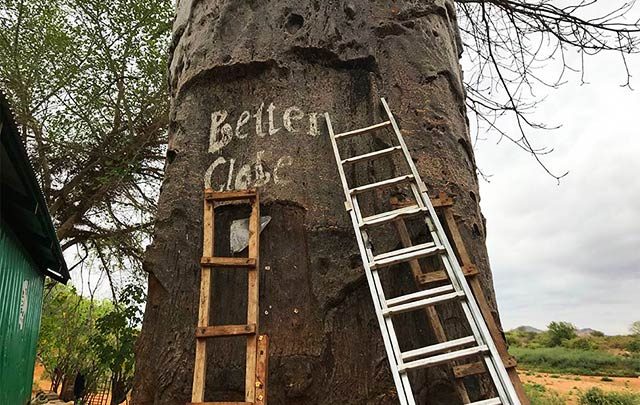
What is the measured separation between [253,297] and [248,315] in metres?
0.09

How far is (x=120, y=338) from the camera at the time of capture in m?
9.43

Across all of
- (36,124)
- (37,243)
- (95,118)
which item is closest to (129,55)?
(95,118)

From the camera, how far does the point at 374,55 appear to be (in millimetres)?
3412

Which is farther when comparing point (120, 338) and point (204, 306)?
point (120, 338)

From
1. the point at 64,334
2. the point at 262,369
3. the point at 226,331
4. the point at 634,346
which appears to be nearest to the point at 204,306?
the point at 226,331

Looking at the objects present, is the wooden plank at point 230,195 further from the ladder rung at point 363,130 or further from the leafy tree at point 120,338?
the leafy tree at point 120,338

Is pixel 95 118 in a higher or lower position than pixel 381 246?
higher

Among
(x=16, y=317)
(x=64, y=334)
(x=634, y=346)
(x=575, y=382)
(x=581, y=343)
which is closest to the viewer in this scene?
(x=16, y=317)

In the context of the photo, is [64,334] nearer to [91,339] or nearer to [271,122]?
[91,339]

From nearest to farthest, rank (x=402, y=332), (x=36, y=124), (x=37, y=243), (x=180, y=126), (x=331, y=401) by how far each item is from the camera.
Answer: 1. (x=331, y=401)
2. (x=402, y=332)
3. (x=180, y=126)
4. (x=37, y=243)
5. (x=36, y=124)

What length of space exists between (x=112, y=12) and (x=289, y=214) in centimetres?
869

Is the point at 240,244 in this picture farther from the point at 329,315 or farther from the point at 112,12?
the point at 112,12

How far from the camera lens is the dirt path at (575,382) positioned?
20.8 m

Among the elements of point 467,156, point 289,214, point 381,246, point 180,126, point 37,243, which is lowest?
point 381,246
